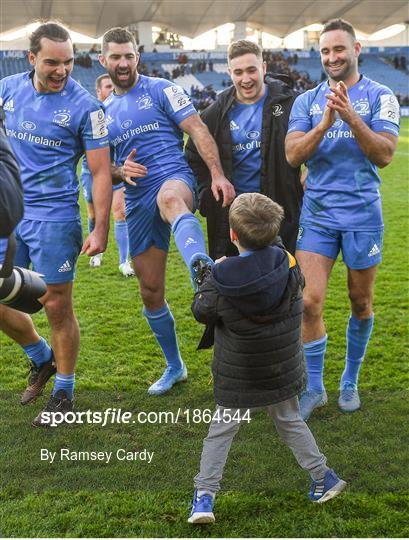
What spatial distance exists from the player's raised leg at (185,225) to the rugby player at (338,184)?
2.03 feet

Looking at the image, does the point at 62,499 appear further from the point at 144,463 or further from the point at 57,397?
the point at 57,397

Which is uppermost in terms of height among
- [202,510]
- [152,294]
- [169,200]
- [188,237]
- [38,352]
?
[169,200]

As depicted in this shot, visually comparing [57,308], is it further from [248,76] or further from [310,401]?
[248,76]

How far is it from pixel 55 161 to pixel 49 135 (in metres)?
0.14

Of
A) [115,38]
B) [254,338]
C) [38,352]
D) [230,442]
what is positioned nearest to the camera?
[254,338]

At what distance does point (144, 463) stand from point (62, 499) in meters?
0.48

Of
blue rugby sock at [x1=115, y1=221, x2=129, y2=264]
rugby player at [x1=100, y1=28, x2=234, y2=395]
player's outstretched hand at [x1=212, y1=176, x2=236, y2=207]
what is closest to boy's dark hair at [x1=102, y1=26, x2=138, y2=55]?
rugby player at [x1=100, y1=28, x2=234, y2=395]

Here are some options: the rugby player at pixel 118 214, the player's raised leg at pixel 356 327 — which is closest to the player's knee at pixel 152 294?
the player's raised leg at pixel 356 327

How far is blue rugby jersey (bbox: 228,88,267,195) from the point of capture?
3.88 meters

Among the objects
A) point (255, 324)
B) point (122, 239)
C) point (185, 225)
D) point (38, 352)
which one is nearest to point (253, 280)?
point (255, 324)

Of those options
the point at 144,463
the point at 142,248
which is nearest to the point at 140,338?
the point at 142,248

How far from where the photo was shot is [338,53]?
346 cm

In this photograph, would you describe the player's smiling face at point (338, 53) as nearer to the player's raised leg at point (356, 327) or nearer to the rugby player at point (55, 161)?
the player's raised leg at point (356, 327)

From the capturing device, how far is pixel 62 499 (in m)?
2.95
